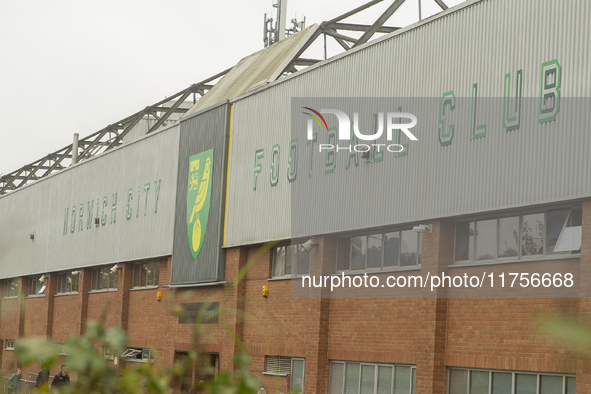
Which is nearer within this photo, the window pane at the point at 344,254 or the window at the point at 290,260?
the window pane at the point at 344,254

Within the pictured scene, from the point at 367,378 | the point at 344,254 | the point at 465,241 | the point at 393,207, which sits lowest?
the point at 367,378

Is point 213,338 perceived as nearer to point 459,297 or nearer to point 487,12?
point 459,297

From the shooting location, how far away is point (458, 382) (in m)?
17.6

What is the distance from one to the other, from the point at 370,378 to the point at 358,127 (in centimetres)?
561

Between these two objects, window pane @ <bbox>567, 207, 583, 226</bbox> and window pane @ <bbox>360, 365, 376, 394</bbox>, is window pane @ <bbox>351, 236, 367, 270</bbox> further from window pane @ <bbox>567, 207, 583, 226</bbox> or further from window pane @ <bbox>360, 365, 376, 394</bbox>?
window pane @ <bbox>567, 207, 583, 226</bbox>

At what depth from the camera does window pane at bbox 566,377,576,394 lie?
14930 millimetres

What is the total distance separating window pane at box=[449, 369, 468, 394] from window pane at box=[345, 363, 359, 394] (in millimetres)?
3192

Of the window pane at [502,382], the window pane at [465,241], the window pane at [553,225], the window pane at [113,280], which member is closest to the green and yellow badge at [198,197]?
the window pane at [113,280]

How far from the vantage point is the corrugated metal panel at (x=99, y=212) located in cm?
3109

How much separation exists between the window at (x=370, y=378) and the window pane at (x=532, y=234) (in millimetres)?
3884

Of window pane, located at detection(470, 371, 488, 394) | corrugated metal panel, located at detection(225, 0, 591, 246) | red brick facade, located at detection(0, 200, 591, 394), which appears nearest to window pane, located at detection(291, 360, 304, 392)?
red brick facade, located at detection(0, 200, 591, 394)

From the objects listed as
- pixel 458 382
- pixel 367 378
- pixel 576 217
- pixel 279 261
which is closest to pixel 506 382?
pixel 458 382

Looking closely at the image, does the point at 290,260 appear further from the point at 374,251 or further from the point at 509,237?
the point at 509,237

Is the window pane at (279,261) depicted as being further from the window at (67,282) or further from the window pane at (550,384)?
the window at (67,282)
